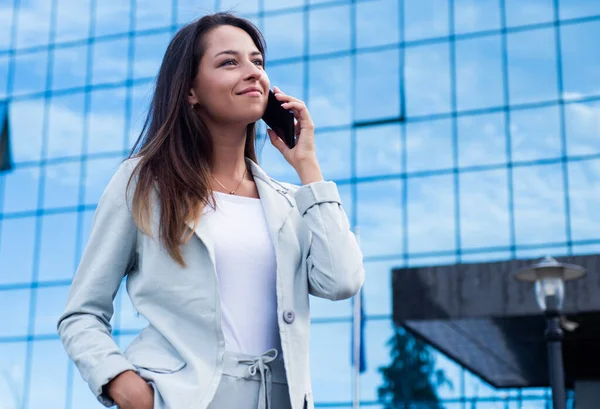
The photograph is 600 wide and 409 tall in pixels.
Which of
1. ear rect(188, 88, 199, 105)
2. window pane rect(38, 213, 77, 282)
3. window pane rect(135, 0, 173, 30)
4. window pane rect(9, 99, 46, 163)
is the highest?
window pane rect(135, 0, 173, 30)

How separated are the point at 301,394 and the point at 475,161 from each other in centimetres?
2275

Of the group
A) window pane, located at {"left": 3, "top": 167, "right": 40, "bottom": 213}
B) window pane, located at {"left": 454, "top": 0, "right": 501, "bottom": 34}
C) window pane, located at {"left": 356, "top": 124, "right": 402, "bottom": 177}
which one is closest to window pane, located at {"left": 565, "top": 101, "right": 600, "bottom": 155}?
window pane, located at {"left": 454, "top": 0, "right": 501, "bottom": 34}

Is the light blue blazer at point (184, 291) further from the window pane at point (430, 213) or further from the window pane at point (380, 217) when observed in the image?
the window pane at point (380, 217)

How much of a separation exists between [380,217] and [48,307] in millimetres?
9457

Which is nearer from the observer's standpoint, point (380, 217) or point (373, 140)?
point (380, 217)

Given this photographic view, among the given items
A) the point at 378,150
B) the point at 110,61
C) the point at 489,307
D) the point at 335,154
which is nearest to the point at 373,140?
the point at 378,150

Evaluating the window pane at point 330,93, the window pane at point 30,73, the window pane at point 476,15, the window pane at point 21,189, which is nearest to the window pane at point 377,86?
→ the window pane at point 330,93

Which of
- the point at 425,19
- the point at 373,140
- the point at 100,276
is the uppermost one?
the point at 425,19

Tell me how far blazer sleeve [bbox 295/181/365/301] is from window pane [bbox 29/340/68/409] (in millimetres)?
25860

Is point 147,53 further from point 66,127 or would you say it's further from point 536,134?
point 536,134

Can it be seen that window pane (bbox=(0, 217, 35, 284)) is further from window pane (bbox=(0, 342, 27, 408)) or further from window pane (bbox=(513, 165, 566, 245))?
window pane (bbox=(513, 165, 566, 245))

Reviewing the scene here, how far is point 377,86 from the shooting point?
26.3 meters

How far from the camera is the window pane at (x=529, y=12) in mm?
25188

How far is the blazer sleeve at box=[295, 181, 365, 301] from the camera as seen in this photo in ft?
9.18
